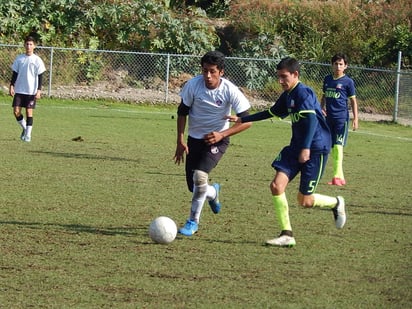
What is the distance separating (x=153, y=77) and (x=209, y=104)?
2034 centimetres

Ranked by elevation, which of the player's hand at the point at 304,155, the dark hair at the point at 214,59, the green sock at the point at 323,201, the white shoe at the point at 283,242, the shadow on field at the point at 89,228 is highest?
the dark hair at the point at 214,59

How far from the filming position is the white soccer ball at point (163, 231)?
8.03 metres

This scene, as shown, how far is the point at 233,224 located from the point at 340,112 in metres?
4.77

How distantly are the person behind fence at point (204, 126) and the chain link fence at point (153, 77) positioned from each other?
18733 millimetres

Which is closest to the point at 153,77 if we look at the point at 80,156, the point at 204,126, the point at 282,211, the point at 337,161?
the point at 80,156

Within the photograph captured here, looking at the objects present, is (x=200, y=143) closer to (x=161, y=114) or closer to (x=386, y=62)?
(x=161, y=114)

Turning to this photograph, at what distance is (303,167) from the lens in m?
8.44

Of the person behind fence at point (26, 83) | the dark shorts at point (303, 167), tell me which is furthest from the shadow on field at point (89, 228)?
the person behind fence at point (26, 83)

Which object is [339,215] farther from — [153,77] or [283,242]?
[153,77]

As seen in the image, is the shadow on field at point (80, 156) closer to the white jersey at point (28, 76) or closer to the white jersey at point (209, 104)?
the white jersey at point (28, 76)

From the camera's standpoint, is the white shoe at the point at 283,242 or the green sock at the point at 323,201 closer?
the white shoe at the point at 283,242

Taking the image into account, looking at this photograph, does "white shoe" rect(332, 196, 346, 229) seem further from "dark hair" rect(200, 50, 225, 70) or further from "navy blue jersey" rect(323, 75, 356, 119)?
"navy blue jersey" rect(323, 75, 356, 119)

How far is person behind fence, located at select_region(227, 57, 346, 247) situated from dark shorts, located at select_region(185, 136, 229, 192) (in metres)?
0.42

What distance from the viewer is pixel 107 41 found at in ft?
101
